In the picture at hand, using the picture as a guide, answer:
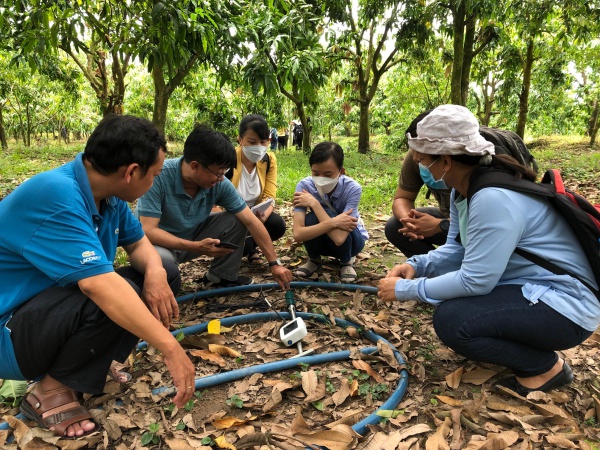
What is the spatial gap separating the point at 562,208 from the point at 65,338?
6.89 ft

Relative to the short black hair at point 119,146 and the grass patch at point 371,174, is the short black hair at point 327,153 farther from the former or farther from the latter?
the grass patch at point 371,174

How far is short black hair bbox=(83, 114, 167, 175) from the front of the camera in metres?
1.71

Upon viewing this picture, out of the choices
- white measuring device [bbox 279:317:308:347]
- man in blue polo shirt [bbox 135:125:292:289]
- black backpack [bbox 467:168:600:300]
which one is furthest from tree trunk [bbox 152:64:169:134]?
black backpack [bbox 467:168:600:300]

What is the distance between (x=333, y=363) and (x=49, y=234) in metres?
1.51

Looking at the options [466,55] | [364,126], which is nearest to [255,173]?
[466,55]

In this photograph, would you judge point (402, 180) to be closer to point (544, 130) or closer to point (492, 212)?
point (492, 212)

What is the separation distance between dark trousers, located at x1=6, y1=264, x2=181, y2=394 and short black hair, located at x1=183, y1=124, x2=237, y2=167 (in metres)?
1.16

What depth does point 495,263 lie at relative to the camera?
5.98 feet

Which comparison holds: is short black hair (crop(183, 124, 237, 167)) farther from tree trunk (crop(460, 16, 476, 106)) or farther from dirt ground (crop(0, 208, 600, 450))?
tree trunk (crop(460, 16, 476, 106))

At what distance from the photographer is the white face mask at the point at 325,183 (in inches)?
129

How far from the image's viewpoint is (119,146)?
172 cm

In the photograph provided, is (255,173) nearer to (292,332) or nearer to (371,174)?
(292,332)

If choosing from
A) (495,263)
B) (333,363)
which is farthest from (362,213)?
(495,263)

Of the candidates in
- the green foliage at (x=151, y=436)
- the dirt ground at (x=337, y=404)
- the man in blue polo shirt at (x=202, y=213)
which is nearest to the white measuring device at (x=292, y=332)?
the dirt ground at (x=337, y=404)
